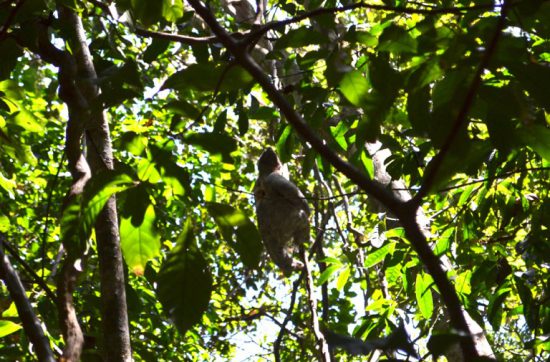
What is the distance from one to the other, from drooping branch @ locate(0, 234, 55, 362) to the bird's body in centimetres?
180

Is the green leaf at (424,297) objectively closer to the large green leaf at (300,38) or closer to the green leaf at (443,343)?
the large green leaf at (300,38)

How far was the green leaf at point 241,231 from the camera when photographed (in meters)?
1.04

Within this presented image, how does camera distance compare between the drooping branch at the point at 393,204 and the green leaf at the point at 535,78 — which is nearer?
the drooping branch at the point at 393,204

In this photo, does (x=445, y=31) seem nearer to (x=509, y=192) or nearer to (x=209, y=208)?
(x=209, y=208)

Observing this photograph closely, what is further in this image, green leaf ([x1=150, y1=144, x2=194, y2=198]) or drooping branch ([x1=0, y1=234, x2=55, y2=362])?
drooping branch ([x1=0, y1=234, x2=55, y2=362])

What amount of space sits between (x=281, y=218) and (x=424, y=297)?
3.78ft

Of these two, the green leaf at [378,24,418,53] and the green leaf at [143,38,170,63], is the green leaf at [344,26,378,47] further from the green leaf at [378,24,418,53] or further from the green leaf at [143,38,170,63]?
the green leaf at [143,38,170,63]

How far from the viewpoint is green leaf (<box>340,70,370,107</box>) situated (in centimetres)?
118

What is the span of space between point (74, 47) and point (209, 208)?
2.97ft

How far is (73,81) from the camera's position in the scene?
148 cm

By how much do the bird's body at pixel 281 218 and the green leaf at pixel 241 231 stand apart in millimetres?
1986

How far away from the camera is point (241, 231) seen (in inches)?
40.9

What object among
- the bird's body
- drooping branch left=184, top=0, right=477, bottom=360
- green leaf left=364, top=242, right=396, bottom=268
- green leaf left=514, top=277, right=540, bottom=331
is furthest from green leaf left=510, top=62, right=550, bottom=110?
the bird's body

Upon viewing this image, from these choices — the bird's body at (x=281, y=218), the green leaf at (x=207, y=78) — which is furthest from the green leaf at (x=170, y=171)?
the bird's body at (x=281, y=218)
